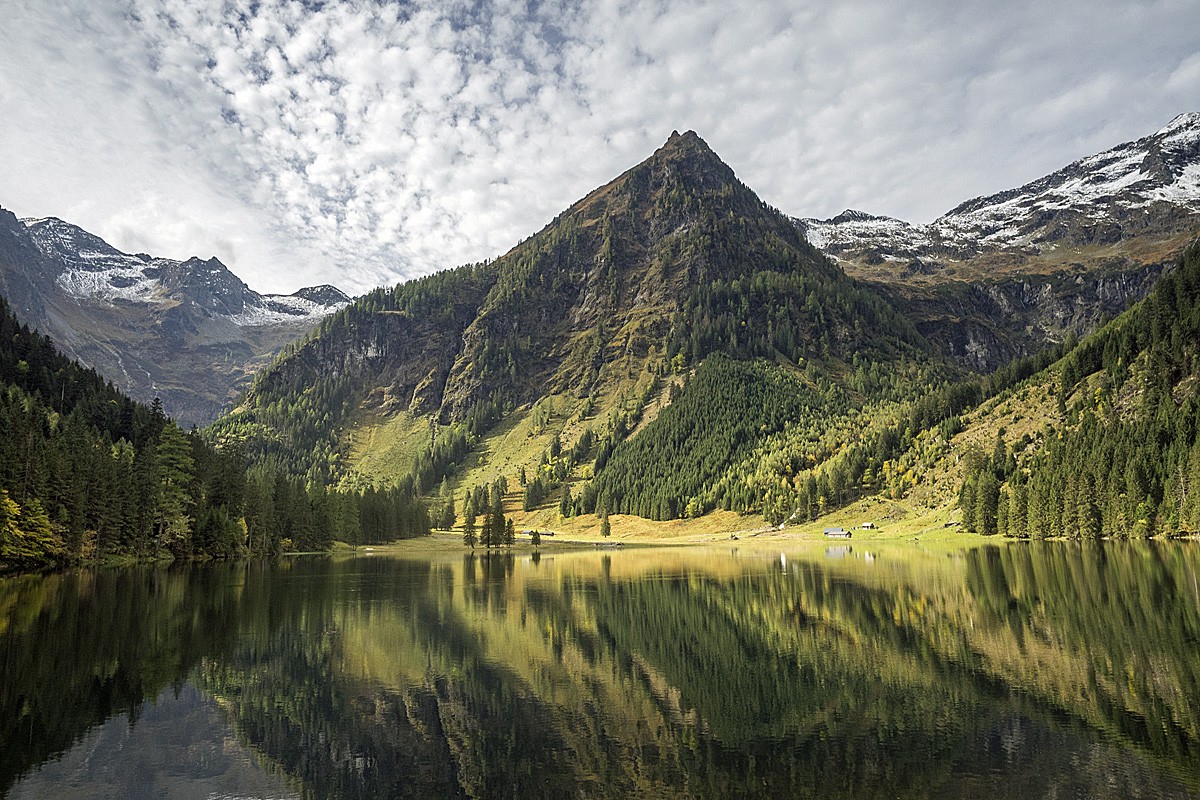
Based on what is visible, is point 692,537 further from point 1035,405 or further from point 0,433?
point 0,433

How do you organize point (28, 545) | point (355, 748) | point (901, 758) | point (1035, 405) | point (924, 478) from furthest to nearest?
1. point (924, 478)
2. point (1035, 405)
3. point (28, 545)
4. point (355, 748)
5. point (901, 758)

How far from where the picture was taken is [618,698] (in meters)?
22.2

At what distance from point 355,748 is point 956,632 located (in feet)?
87.2

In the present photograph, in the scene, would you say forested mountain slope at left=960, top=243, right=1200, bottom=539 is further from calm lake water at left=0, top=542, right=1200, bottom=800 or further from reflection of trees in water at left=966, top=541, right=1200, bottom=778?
calm lake water at left=0, top=542, right=1200, bottom=800

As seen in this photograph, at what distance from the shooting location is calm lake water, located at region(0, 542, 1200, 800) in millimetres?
15211

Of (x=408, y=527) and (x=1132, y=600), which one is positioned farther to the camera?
(x=408, y=527)

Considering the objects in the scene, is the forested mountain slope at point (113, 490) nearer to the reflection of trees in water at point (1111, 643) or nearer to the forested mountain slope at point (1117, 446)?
the reflection of trees in water at point (1111, 643)

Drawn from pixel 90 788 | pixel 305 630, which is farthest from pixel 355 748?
pixel 305 630

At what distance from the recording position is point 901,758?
52.0ft

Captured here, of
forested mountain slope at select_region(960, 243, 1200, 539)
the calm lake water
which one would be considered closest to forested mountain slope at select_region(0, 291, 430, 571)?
the calm lake water

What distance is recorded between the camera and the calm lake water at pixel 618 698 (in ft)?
49.9

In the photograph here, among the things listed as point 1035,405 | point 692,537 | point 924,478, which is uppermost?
point 1035,405

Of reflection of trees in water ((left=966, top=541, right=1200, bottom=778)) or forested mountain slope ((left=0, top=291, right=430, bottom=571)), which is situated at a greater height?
forested mountain slope ((left=0, top=291, right=430, bottom=571))

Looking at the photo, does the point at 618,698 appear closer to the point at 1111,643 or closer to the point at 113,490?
the point at 1111,643
